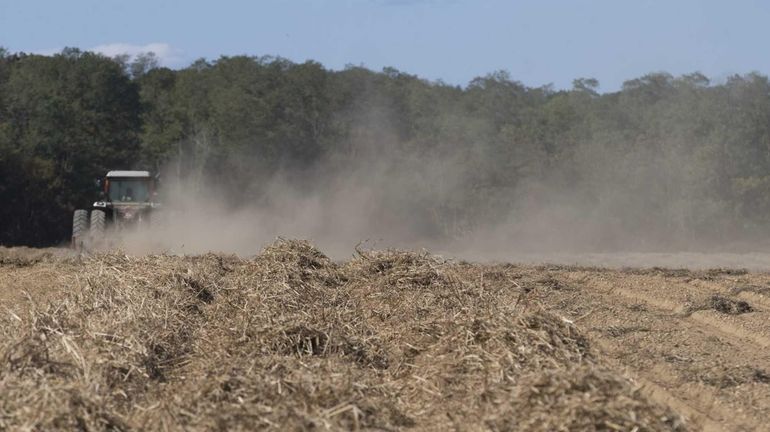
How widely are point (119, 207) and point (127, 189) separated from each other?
0.67 meters

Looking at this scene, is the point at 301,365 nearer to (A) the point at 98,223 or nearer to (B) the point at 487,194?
(A) the point at 98,223

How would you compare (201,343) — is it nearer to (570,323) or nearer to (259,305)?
(259,305)

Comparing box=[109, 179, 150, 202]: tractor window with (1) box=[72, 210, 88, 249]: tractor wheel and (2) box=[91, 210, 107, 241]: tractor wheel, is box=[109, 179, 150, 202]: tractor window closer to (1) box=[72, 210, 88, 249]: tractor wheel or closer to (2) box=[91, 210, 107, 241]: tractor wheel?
(1) box=[72, 210, 88, 249]: tractor wheel

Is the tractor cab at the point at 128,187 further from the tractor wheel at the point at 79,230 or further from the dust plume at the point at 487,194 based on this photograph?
the dust plume at the point at 487,194

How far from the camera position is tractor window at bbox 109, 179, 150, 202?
2959 cm

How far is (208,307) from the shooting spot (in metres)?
13.6

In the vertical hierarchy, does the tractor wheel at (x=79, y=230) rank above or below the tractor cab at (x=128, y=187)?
below

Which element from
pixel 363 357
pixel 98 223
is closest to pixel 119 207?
pixel 98 223

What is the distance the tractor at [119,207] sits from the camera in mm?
27703

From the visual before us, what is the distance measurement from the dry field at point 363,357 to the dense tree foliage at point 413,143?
28843 millimetres

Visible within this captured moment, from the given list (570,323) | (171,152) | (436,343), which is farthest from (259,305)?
(171,152)

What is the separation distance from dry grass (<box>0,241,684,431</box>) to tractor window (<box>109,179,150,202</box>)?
15.6 m

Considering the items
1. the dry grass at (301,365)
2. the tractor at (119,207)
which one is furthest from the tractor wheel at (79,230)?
the dry grass at (301,365)

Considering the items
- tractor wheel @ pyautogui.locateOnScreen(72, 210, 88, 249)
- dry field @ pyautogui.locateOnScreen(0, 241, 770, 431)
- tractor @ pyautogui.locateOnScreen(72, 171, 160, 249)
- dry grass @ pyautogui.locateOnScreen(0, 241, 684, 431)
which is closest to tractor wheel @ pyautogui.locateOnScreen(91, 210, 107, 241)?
tractor @ pyautogui.locateOnScreen(72, 171, 160, 249)
